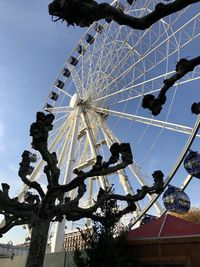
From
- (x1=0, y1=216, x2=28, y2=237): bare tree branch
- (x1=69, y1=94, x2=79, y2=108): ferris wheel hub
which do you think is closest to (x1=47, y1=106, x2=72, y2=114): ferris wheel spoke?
(x1=69, y1=94, x2=79, y2=108): ferris wheel hub

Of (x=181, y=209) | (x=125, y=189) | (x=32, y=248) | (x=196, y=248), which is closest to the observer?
(x=196, y=248)

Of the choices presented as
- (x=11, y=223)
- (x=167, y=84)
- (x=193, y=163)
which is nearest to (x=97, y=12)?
(x=167, y=84)

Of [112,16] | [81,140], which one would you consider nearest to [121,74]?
[81,140]

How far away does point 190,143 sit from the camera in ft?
57.5

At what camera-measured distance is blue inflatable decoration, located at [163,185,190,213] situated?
54.0ft

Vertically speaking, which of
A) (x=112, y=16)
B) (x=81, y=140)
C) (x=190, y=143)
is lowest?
(x=112, y=16)

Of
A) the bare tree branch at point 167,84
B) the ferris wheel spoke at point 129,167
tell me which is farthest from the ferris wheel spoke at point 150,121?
the bare tree branch at point 167,84

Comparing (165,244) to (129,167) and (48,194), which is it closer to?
(48,194)

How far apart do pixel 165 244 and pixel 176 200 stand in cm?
696

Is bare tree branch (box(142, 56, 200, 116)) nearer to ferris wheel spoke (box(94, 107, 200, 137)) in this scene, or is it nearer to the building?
the building

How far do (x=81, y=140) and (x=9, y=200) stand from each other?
1765cm

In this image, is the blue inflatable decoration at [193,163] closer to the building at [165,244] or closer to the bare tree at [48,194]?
the bare tree at [48,194]

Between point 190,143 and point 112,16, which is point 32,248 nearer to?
point 112,16

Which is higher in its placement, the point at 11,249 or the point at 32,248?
the point at 11,249
